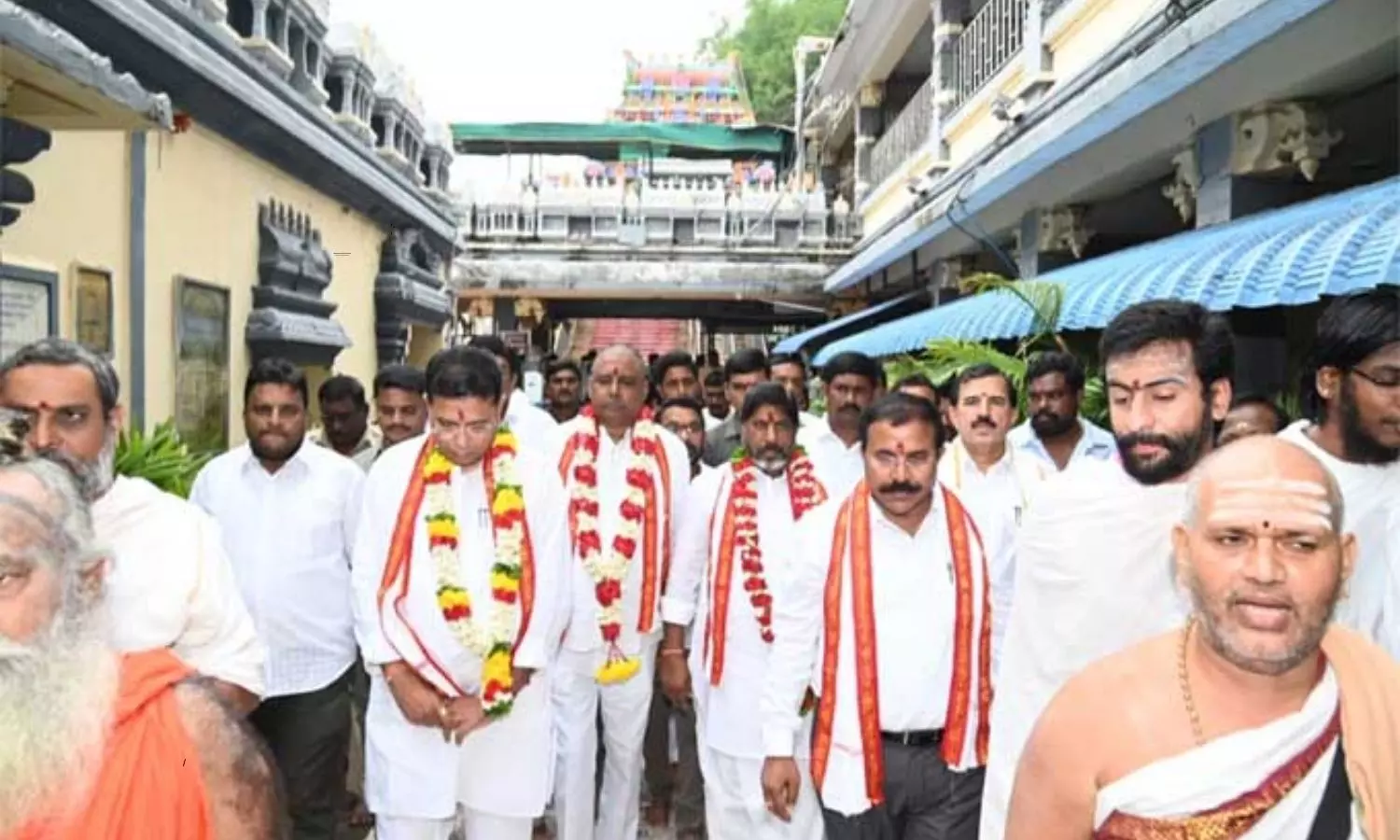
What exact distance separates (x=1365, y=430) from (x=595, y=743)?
9.27 feet

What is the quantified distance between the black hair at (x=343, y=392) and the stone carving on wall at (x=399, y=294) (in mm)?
4002

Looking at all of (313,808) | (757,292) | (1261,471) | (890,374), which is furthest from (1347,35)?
(757,292)

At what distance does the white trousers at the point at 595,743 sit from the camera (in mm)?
4465

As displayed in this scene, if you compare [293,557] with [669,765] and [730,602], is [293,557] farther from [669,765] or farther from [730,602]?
[669,765]

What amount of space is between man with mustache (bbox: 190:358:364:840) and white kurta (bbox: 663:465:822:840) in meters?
1.20

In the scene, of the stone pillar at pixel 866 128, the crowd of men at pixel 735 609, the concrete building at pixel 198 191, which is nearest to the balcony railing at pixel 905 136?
the stone pillar at pixel 866 128

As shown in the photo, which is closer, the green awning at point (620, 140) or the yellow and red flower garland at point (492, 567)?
the yellow and red flower garland at point (492, 567)

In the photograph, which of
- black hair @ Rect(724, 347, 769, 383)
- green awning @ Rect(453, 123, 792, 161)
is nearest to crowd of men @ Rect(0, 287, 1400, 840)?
black hair @ Rect(724, 347, 769, 383)

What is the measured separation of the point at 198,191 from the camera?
6.05m

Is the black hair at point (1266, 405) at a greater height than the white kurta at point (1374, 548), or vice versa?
the black hair at point (1266, 405)

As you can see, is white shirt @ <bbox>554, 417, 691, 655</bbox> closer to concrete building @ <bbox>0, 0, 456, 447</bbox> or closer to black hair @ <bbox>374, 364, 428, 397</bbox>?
Result: black hair @ <bbox>374, 364, 428, 397</bbox>

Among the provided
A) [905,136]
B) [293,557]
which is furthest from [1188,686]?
[905,136]

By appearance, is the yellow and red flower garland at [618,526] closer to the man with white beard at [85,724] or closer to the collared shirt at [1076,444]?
the collared shirt at [1076,444]

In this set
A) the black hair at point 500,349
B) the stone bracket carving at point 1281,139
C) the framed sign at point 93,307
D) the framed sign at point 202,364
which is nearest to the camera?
the framed sign at point 93,307
